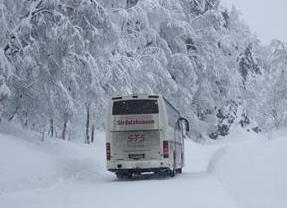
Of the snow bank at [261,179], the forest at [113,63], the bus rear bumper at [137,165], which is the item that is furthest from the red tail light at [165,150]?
the snow bank at [261,179]

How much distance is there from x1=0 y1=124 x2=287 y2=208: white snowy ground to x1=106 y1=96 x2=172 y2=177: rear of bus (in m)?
1.61

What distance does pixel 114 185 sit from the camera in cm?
2059

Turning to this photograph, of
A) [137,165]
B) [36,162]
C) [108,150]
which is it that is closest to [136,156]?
[137,165]

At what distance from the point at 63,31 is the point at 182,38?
29.9 meters

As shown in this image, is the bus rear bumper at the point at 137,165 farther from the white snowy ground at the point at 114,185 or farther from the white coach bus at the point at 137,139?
the white snowy ground at the point at 114,185

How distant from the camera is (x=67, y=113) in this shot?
25172mm

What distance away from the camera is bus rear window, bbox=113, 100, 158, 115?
23.5 meters

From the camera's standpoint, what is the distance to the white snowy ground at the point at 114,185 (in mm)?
13522

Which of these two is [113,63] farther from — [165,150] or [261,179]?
[261,179]

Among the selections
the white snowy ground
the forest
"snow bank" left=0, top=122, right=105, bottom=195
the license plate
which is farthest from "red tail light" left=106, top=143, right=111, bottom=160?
the forest

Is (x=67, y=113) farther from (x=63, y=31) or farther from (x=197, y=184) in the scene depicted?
(x=197, y=184)

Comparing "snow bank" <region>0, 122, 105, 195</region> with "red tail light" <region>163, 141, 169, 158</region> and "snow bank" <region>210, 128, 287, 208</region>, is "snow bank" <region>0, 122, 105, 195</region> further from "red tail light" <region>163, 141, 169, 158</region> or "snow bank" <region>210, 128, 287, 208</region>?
"snow bank" <region>210, 128, 287, 208</region>

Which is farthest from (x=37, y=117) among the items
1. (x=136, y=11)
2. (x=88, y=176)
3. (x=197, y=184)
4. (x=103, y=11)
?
(x=136, y=11)

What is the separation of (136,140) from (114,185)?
3178 millimetres
